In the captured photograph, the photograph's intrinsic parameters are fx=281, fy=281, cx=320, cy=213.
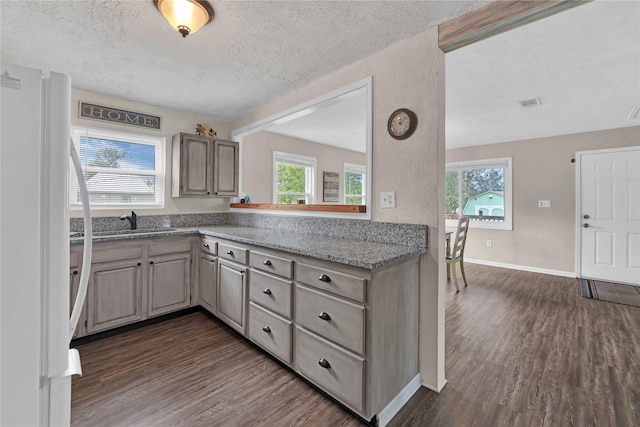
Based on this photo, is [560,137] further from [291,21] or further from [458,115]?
[291,21]

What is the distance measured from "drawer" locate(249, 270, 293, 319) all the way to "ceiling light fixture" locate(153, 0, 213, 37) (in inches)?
64.6

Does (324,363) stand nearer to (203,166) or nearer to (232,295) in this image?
(232,295)

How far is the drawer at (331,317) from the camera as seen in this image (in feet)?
4.86

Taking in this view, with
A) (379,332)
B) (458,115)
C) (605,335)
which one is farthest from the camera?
(458,115)

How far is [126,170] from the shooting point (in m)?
3.14

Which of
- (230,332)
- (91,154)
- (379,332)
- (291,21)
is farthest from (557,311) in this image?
(91,154)

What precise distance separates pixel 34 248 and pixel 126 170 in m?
2.76

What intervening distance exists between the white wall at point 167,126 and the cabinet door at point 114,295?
0.82m

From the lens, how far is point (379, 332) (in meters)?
1.48

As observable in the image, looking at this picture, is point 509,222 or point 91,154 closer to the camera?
point 91,154

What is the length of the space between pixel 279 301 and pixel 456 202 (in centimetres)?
505

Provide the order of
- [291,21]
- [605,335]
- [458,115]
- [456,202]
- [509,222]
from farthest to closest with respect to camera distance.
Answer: [456,202] → [509,222] → [458,115] → [605,335] → [291,21]

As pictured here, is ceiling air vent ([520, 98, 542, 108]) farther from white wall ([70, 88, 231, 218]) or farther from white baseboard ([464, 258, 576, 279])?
white wall ([70, 88, 231, 218])

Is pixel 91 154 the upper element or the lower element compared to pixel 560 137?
lower
